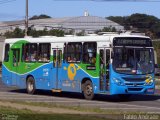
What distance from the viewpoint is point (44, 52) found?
2905cm

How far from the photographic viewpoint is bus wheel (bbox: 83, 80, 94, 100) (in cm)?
2588

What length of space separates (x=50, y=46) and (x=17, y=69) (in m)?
3.12

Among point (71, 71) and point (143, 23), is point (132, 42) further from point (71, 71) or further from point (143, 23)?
point (143, 23)

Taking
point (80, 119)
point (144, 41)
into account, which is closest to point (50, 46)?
point (144, 41)

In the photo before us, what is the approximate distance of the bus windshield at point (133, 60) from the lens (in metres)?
25.0

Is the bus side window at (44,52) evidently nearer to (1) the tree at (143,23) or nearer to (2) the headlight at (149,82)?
(2) the headlight at (149,82)

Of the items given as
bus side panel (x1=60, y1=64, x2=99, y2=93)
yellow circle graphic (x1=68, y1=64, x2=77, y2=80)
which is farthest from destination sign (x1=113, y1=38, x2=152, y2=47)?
yellow circle graphic (x1=68, y1=64, x2=77, y2=80)

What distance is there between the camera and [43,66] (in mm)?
29000

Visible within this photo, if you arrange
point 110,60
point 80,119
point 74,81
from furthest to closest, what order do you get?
point 74,81, point 110,60, point 80,119

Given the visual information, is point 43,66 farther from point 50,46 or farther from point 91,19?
point 91,19

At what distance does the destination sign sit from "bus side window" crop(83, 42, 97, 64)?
1.13 metres

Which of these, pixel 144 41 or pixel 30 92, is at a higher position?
pixel 144 41

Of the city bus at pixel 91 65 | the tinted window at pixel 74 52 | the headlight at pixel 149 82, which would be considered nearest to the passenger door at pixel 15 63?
the city bus at pixel 91 65

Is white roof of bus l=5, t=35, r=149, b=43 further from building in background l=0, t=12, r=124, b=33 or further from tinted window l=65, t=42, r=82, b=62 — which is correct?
building in background l=0, t=12, r=124, b=33
